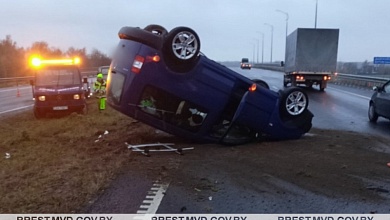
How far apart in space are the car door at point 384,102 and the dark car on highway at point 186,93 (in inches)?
193

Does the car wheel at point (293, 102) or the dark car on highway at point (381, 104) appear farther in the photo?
the dark car on highway at point (381, 104)

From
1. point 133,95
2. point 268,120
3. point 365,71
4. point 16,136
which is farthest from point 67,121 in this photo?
point 365,71

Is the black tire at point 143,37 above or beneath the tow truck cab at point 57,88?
above

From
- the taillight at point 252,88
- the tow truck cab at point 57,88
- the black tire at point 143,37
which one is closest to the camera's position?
the black tire at point 143,37

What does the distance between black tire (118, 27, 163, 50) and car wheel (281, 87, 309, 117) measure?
288cm

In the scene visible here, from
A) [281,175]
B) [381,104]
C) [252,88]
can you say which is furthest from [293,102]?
[381,104]

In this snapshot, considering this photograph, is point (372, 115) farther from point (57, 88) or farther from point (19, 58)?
point (19, 58)

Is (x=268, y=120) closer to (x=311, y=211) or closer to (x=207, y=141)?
(x=207, y=141)

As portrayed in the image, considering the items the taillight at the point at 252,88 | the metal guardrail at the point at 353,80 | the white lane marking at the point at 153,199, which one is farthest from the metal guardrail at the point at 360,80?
the white lane marking at the point at 153,199

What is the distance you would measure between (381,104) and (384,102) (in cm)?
20

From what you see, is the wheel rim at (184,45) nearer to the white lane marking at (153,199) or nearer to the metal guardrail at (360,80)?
the white lane marking at (153,199)

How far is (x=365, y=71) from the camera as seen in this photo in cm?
4325

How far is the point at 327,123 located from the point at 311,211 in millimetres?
7511

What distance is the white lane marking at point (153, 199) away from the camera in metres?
4.41
